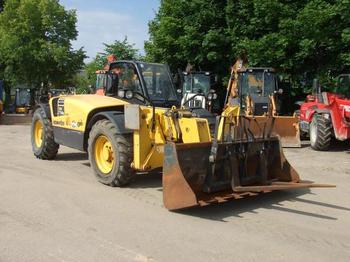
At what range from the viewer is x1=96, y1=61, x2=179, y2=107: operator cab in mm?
8773

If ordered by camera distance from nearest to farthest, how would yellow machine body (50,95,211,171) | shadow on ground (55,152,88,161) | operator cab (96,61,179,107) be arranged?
yellow machine body (50,95,211,171)
operator cab (96,61,179,107)
shadow on ground (55,152,88,161)

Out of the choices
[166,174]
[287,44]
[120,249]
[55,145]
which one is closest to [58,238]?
[120,249]

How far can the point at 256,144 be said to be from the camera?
769 centimetres

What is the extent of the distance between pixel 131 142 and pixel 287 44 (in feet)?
38.6

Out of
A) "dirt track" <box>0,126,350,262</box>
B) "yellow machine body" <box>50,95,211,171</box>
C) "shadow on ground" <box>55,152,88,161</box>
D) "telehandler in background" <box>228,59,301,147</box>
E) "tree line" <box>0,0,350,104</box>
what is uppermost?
"tree line" <box>0,0,350,104</box>

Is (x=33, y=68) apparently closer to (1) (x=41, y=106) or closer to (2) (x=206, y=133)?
(1) (x=41, y=106)

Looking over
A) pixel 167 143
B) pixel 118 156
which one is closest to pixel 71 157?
pixel 118 156

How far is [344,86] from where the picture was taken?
14211 mm

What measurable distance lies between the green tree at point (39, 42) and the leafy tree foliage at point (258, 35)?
37.9 ft

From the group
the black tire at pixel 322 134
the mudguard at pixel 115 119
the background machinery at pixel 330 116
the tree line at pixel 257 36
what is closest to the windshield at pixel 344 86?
the background machinery at pixel 330 116

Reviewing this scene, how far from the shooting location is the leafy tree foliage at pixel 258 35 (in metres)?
17.3

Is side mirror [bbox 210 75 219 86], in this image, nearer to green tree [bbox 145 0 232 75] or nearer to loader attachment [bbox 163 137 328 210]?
green tree [bbox 145 0 232 75]

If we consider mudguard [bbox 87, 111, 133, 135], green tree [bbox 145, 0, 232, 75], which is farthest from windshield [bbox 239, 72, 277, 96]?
mudguard [bbox 87, 111, 133, 135]

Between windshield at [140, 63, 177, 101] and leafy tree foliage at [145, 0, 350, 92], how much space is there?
Result: 29.5ft
